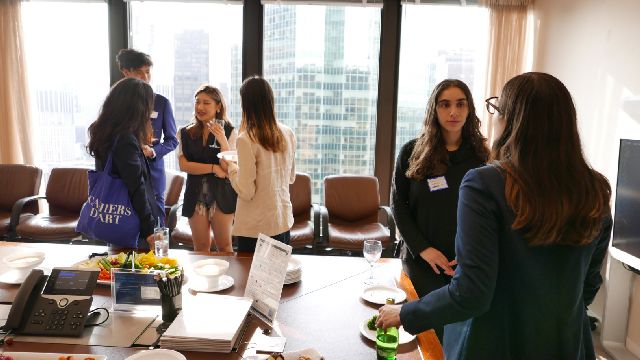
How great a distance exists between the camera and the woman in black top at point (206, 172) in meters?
3.16

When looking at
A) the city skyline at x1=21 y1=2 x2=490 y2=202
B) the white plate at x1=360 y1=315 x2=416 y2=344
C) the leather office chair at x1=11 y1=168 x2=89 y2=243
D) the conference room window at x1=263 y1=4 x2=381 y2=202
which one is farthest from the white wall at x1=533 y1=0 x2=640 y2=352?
the leather office chair at x1=11 y1=168 x2=89 y2=243

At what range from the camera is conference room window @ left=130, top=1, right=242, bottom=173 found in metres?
4.53

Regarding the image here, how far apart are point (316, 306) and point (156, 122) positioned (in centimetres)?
222

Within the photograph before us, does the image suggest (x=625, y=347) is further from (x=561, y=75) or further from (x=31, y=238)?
(x=31, y=238)

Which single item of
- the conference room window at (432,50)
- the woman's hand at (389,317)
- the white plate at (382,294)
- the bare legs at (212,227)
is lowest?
the bare legs at (212,227)

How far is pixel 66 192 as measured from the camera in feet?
13.5

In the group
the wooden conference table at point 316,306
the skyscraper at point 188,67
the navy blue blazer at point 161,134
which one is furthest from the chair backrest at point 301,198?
the wooden conference table at point 316,306

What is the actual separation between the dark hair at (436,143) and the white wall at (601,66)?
1.43m

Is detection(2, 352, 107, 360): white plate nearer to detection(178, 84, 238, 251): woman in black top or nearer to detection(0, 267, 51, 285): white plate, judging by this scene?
detection(0, 267, 51, 285): white plate

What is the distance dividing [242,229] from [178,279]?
103 centimetres

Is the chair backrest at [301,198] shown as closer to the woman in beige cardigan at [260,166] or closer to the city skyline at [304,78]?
the city skyline at [304,78]

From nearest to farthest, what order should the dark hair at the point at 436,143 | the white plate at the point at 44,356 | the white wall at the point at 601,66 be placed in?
the white plate at the point at 44,356 → the dark hair at the point at 436,143 → the white wall at the point at 601,66

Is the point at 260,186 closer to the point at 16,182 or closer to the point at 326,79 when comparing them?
the point at 326,79

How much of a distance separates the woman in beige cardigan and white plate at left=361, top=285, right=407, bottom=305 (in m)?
0.90
